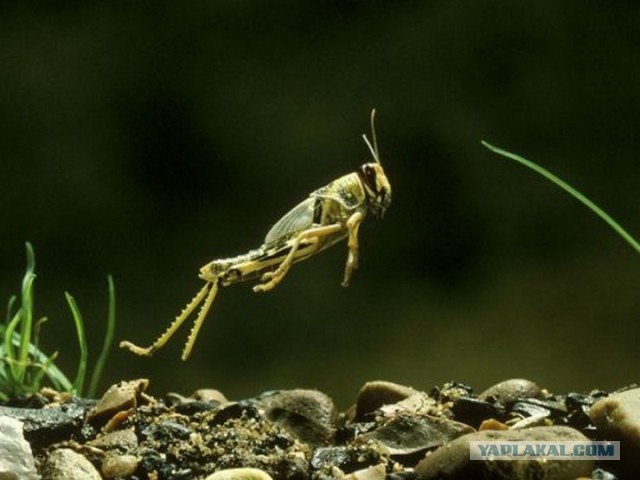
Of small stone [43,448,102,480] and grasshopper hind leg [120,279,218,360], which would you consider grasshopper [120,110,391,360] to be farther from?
small stone [43,448,102,480]

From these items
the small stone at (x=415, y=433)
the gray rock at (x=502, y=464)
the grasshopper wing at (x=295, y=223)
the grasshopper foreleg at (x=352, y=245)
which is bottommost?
the gray rock at (x=502, y=464)

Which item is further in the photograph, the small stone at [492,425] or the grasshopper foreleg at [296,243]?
the small stone at [492,425]

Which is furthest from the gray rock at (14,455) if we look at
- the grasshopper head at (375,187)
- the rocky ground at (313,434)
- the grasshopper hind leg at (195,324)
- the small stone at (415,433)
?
the grasshopper head at (375,187)

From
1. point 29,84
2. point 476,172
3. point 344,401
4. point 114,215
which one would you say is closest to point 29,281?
point 114,215

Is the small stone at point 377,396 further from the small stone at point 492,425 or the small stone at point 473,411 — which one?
the small stone at point 492,425

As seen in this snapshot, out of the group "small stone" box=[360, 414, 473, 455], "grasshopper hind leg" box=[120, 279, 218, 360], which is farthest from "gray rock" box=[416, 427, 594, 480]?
"grasshopper hind leg" box=[120, 279, 218, 360]

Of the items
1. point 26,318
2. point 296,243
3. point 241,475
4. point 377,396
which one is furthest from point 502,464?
point 26,318

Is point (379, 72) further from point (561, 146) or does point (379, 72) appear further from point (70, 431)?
point (70, 431)
